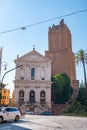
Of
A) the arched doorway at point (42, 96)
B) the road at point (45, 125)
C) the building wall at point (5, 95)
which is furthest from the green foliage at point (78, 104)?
the building wall at point (5, 95)

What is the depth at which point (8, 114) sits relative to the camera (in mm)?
24125

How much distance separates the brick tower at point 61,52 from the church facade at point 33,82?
11.7 metres

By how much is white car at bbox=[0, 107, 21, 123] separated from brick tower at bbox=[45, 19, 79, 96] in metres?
50.8

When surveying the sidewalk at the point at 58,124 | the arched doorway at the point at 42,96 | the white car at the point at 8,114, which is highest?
the arched doorway at the point at 42,96

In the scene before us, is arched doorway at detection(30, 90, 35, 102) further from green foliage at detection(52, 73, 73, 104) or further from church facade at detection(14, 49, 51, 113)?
green foliage at detection(52, 73, 73, 104)

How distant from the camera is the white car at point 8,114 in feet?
76.6

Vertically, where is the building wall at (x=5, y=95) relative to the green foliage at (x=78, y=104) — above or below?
above

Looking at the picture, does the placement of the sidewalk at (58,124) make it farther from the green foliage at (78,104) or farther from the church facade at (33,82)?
the church facade at (33,82)

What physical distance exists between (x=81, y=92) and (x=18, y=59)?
1967 centimetres

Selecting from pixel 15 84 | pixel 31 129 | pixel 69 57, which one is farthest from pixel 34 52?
pixel 31 129

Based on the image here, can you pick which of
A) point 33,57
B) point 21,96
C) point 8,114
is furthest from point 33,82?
point 8,114

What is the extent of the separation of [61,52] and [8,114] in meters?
55.8

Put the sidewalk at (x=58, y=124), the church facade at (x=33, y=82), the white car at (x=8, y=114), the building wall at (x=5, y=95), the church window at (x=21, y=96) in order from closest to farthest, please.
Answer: the sidewalk at (x=58, y=124) < the white car at (x=8, y=114) < the church facade at (x=33, y=82) < the church window at (x=21, y=96) < the building wall at (x=5, y=95)

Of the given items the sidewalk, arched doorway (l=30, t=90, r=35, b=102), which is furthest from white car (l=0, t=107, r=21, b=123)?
arched doorway (l=30, t=90, r=35, b=102)
